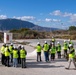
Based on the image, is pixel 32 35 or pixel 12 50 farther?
pixel 32 35

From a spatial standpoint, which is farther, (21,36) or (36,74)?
(21,36)

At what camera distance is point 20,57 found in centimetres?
2494

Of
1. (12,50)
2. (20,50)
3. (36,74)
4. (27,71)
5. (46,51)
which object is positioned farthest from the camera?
(46,51)

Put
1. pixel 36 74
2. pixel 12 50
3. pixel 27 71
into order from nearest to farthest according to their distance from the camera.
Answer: pixel 36 74 < pixel 27 71 < pixel 12 50

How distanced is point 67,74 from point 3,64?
6993 mm

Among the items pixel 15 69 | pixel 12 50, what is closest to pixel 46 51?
pixel 12 50

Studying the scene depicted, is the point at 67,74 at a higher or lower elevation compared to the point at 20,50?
lower

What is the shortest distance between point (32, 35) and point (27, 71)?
73.6m

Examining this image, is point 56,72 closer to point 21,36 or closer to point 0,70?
point 0,70

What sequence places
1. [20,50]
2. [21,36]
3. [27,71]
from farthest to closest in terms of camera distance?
[21,36] < [20,50] < [27,71]

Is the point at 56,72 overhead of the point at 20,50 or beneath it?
beneath

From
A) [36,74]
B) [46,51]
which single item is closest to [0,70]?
[36,74]

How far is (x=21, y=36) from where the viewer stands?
94.2m

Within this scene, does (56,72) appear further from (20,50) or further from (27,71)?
(20,50)
